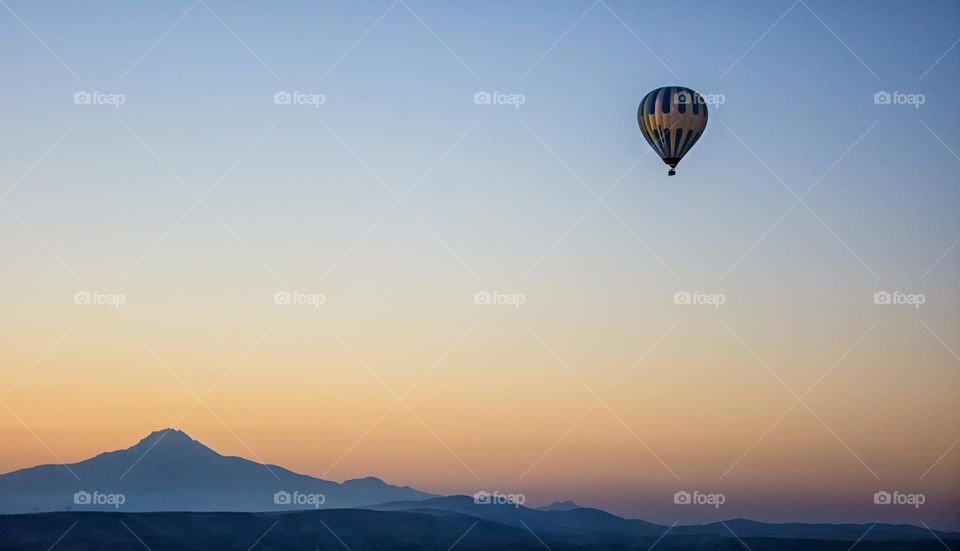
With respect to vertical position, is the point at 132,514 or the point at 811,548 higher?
the point at 132,514

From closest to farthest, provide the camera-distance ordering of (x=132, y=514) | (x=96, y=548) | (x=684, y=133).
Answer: (x=684, y=133)
(x=96, y=548)
(x=132, y=514)

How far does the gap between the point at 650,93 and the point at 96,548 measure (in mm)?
133764

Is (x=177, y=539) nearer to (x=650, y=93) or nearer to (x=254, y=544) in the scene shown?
(x=254, y=544)

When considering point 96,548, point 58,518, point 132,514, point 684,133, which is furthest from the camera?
point 132,514

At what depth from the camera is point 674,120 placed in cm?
5138

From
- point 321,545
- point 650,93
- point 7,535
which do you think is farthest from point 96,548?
point 650,93

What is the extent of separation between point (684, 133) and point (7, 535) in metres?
→ 144

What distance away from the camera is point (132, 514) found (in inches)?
7377

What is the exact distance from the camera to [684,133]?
51594mm

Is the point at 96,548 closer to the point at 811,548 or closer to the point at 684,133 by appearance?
the point at 811,548

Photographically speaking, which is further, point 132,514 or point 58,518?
point 132,514

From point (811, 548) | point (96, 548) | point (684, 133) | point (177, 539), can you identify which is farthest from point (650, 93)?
point (811, 548)

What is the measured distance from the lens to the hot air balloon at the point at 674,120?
5134 centimetres

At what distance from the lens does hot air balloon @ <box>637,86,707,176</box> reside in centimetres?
5134
